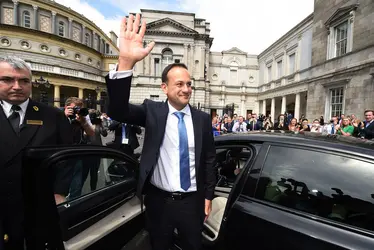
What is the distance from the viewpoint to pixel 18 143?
1.61 metres

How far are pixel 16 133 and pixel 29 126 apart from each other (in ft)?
0.33

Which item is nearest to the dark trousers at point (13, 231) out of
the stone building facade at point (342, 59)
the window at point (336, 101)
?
the stone building facade at point (342, 59)

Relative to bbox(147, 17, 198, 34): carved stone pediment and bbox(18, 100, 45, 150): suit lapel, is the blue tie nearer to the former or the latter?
bbox(18, 100, 45, 150): suit lapel

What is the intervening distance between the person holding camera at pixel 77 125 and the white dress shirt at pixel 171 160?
699 mm

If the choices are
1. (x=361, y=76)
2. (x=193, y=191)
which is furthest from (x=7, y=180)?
(x=361, y=76)

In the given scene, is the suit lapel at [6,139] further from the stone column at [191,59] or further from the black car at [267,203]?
the stone column at [191,59]

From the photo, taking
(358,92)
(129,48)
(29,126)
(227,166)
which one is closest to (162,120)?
(129,48)

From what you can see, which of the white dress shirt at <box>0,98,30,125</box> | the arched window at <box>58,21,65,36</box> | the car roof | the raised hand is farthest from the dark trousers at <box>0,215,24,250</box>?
the arched window at <box>58,21,65,36</box>

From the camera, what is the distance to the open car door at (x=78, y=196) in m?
1.27

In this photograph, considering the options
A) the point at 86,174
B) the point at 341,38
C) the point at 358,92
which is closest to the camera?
the point at 86,174

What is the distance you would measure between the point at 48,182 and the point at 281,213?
1572mm

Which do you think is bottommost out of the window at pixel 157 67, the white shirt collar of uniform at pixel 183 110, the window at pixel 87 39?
the white shirt collar of uniform at pixel 183 110

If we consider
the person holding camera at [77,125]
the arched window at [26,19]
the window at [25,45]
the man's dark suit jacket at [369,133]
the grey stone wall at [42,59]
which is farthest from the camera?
the arched window at [26,19]

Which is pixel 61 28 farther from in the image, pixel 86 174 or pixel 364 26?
pixel 86 174
